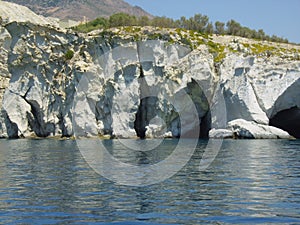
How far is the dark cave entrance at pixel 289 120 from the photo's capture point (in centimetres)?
6631

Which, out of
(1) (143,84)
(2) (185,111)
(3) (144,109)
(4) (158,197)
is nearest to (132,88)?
(1) (143,84)

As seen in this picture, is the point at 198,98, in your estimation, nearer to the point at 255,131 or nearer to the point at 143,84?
the point at 143,84

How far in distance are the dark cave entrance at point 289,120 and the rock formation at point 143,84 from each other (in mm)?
210

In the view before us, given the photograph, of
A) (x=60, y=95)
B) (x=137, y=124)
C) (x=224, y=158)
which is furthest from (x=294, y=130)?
(x=224, y=158)

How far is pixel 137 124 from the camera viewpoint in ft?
241

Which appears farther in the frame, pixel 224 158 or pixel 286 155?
pixel 286 155

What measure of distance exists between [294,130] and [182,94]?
19775mm

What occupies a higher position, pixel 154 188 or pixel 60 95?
pixel 60 95

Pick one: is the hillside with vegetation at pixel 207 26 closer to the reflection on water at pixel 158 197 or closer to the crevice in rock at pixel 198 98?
the crevice in rock at pixel 198 98

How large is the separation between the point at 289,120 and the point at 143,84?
22.7 metres

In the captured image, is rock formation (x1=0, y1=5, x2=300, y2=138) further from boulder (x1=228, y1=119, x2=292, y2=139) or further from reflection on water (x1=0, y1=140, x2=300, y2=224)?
reflection on water (x1=0, y1=140, x2=300, y2=224)

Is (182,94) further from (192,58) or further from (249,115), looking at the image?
(249,115)

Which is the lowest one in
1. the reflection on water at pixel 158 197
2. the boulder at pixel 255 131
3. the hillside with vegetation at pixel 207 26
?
Answer: the reflection on water at pixel 158 197

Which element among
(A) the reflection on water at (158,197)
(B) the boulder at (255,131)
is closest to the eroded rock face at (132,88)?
(B) the boulder at (255,131)
